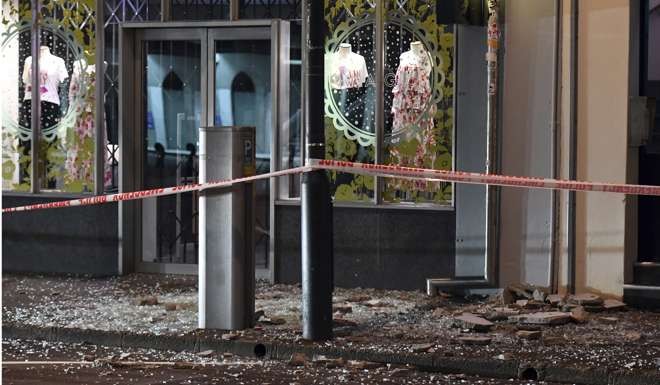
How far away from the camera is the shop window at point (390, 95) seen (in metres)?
11.0

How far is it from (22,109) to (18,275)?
1.91m

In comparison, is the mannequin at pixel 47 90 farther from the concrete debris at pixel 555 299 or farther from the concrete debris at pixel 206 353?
the concrete debris at pixel 555 299

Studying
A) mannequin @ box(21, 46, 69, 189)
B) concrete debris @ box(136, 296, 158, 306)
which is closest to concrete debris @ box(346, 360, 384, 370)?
concrete debris @ box(136, 296, 158, 306)

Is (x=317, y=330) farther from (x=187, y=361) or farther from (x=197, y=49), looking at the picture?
(x=197, y=49)

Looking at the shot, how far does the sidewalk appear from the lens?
761cm

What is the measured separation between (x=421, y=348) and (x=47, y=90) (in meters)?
6.42

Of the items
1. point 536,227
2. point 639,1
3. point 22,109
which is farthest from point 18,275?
point 639,1

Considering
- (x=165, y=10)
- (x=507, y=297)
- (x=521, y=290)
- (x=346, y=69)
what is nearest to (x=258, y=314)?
(x=507, y=297)

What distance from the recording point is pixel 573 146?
33.7ft

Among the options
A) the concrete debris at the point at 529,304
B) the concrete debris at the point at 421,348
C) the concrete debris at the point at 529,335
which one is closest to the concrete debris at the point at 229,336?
the concrete debris at the point at 421,348

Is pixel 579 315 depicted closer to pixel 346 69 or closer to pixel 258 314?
pixel 258 314

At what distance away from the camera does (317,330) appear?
8.37 m

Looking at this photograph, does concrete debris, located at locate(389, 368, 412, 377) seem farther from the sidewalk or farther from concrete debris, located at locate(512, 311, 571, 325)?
concrete debris, located at locate(512, 311, 571, 325)

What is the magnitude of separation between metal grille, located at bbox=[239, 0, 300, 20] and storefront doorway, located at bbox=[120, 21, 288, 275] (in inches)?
4.3
